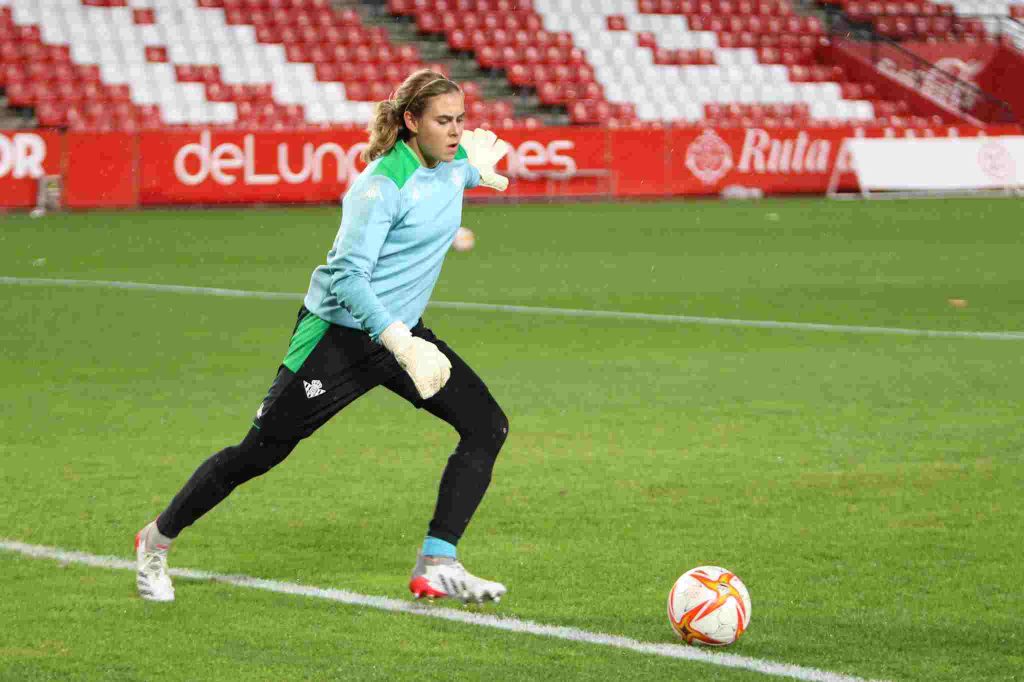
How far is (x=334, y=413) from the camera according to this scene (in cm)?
554

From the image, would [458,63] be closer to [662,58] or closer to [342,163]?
[662,58]

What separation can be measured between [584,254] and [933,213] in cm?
994

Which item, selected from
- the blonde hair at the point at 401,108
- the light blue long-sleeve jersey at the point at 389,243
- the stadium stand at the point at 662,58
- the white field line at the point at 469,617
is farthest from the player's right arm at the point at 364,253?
the stadium stand at the point at 662,58

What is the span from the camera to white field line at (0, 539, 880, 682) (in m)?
4.86

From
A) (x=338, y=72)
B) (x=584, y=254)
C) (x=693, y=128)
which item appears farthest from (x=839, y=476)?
(x=338, y=72)

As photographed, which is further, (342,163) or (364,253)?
(342,163)

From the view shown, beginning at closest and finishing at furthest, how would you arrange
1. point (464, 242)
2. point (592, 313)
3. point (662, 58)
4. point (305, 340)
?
point (305, 340), point (592, 313), point (464, 242), point (662, 58)

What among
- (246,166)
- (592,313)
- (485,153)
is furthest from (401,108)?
(246,166)

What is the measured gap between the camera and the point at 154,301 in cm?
1541

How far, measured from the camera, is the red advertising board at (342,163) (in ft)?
90.4

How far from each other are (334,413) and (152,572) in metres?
0.81

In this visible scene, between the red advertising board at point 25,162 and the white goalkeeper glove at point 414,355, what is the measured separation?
22837mm

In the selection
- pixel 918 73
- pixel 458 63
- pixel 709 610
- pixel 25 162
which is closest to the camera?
pixel 709 610

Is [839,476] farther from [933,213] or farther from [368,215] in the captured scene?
[933,213]
